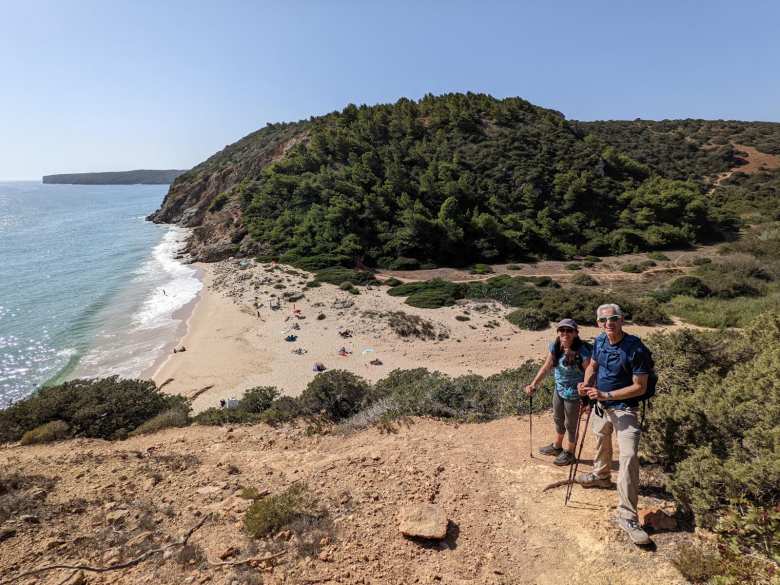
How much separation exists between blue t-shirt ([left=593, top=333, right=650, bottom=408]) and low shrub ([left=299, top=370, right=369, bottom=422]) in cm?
609

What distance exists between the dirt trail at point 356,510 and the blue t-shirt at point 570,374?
1.10 m

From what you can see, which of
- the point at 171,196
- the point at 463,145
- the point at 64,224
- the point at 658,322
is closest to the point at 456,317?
the point at 658,322

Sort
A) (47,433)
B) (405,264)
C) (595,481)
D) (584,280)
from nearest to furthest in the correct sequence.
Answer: (595,481), (47,433), (584,280), (405,264)

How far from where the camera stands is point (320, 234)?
37125mm

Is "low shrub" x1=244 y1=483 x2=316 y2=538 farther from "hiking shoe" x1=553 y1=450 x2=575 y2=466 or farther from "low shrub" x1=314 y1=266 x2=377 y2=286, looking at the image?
"low shrub" x1=314 y1=266 x2=377 y2=286

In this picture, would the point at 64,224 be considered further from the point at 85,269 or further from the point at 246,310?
the point at 246,310

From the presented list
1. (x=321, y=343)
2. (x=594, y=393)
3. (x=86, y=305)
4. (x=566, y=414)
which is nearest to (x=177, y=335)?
(x=321, y=343)

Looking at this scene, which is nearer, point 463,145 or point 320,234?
point 320,234

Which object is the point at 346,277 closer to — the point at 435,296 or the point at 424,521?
the point at 435,296

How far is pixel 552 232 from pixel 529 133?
54.4ft

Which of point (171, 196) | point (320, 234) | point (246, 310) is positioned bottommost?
point (246, 310)

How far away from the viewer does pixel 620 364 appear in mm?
3994

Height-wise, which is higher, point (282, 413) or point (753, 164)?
point (753, 164)

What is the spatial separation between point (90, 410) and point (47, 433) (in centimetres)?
89
